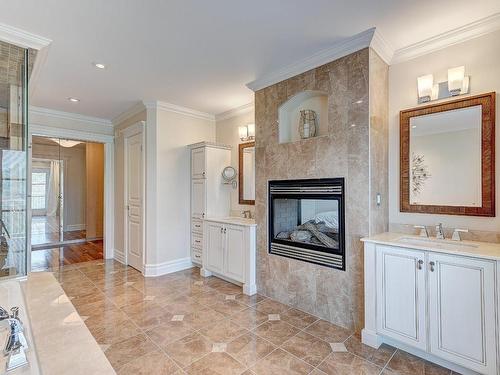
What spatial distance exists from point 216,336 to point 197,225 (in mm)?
2077

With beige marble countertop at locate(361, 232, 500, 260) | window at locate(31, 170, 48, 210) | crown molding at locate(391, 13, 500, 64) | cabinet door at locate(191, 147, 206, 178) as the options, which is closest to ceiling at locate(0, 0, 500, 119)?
crown molding at locate(391, 13, 500, 64)

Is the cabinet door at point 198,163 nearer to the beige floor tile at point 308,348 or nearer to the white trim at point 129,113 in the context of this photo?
the white trim at point 129,113

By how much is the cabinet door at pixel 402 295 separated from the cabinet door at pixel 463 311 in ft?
0.23

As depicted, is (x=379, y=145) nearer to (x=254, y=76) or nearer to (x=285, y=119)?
(x=285, y=119)

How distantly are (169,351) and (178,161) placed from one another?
2.79m

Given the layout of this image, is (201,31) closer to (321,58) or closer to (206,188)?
(321,58)

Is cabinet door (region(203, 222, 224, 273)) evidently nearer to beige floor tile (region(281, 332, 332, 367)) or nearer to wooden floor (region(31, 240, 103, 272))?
beige floor tile (region(281, 332, 332, 367))

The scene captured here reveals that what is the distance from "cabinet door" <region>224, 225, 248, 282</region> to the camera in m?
3.28

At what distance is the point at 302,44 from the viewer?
2.42 m

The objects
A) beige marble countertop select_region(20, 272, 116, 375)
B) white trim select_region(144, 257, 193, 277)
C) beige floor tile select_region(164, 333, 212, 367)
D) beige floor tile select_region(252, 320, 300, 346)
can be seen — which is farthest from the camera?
white trim select_region(144, 257, 193, 277)

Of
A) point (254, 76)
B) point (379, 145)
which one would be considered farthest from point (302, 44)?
point (379, 145)

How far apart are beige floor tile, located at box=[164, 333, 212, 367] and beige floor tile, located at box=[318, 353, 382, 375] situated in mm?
905

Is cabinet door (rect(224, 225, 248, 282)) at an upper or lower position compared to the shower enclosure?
lower

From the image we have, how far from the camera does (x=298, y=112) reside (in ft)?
10.2
